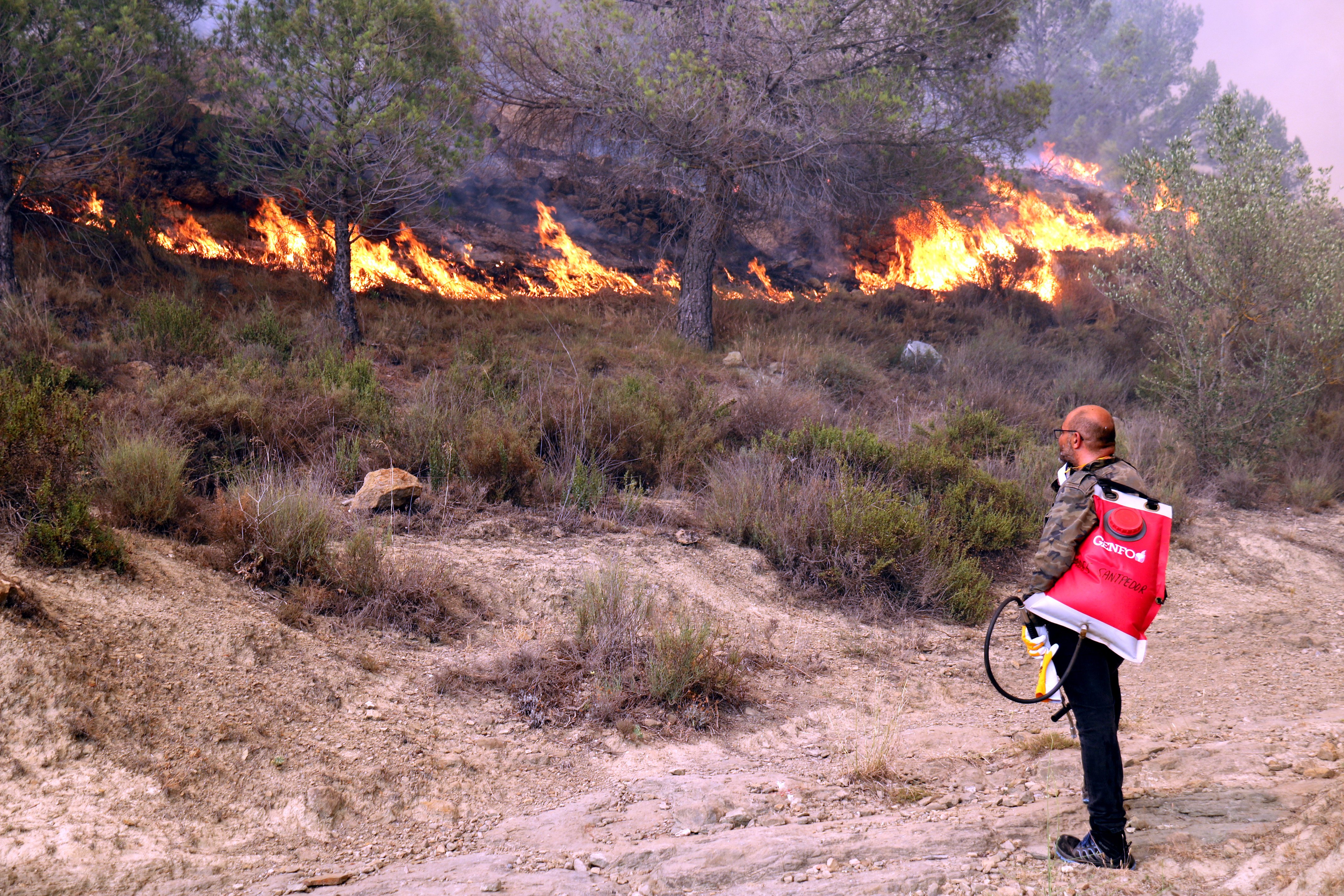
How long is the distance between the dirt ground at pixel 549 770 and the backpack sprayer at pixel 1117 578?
0.72 metres

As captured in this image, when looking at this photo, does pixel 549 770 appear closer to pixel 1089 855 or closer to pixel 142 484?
pixel 1089 855

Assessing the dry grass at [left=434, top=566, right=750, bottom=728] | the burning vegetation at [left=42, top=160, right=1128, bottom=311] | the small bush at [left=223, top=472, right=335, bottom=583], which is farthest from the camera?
the burning vegetation at [left=42, top=160, right=1128, bottom=311]

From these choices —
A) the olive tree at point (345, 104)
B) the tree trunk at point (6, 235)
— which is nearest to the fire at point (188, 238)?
the olive tree at point (345, 104)

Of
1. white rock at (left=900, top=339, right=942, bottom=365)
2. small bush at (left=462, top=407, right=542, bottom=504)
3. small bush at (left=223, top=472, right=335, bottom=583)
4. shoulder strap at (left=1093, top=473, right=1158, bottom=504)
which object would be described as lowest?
small bush at (left=223, top=472, right=335, bottom=583)

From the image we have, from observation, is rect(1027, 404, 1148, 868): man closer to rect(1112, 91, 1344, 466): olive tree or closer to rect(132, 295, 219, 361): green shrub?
rect(132, 295, 219, 361): green shrub

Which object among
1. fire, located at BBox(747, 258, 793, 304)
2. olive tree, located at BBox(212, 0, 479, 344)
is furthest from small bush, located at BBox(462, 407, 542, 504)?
fire, located at BBox(747, 258, 793, 304)

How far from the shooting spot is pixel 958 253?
18141 mm

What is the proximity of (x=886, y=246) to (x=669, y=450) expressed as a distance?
1216 cm

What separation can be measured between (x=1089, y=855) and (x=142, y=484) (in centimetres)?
509

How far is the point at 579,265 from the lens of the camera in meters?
14.2

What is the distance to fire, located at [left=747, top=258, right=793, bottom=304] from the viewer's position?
50.1 feet

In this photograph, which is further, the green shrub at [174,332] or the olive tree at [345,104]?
the olive tree at [345,104]

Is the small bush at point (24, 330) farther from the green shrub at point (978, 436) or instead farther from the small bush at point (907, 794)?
the green shrub at point (978, 436)

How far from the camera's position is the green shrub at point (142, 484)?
4656 mm
